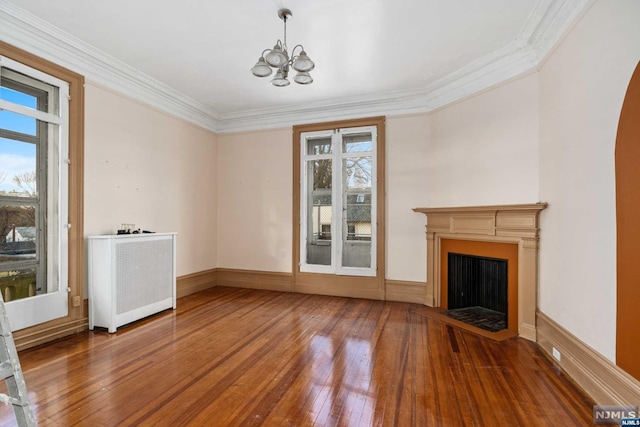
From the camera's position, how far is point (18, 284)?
2848mm

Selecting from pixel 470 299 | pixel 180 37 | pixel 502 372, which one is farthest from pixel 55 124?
pixel 470 299

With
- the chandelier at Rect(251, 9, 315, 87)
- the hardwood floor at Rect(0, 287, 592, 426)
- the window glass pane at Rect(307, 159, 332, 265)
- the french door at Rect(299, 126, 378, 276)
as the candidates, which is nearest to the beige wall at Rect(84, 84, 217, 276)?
the hardwood floor at Rect(0, 287, 592, 426)

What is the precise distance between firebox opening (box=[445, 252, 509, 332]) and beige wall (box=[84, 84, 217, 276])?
3.90 m

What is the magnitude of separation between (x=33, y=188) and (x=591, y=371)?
16.1 feet

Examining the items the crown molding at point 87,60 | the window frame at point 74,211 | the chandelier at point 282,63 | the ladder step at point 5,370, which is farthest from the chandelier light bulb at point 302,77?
the ladder step at point 5,370

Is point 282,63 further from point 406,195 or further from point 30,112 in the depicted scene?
point 406,195

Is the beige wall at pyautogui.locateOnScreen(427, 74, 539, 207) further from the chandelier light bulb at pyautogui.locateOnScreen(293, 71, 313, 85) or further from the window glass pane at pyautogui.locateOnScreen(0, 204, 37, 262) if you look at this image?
the window glass pane at pyautogui.locateOnScreen(0, 204, 37, 262)

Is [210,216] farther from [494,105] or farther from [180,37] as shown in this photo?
[494,105]

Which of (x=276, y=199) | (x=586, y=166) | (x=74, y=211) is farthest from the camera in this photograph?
(x=276, y=199)

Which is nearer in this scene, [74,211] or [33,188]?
[33,188]

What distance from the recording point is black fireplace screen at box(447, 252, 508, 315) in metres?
3.70

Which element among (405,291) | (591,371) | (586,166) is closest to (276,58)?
(586,166)

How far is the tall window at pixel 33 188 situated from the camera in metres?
2.77

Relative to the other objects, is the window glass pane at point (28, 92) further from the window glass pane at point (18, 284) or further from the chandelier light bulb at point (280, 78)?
the chandelier light bulb at point (280, 78)
